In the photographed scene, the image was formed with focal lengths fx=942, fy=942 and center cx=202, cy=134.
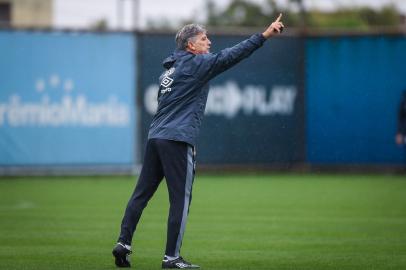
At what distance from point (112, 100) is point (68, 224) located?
10543mm

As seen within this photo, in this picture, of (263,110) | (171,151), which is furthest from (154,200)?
(171,151)

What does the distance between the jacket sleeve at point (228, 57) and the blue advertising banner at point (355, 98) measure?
51.1 feet

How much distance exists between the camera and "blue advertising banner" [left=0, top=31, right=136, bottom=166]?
23.1 m

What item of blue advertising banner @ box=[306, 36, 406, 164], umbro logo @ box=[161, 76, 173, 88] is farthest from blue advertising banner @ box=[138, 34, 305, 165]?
umbro logo @ box=[161, 76, 173, 88]

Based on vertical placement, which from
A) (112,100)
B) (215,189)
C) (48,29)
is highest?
(48,29)

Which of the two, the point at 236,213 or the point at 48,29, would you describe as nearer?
the point at 236,213

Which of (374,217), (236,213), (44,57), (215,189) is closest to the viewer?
(374,217)

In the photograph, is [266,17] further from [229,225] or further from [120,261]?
[120,261]

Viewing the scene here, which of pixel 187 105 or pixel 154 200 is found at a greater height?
pixel 187 105

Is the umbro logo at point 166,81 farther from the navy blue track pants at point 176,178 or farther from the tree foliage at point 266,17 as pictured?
the tree foliage at point 266,17

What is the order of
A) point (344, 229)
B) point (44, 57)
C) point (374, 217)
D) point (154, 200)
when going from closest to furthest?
point (344, 229)
point (374, 217)
point (154, 200)
point (44, 57)

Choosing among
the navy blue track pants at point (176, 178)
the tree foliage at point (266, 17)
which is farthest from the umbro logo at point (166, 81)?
the tree foliage at point (266, 17)

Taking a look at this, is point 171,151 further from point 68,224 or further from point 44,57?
point 44,57

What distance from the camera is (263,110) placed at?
24328 millimetres
